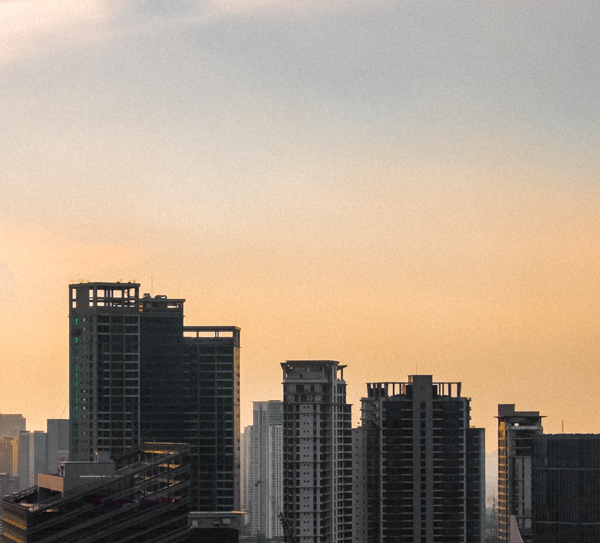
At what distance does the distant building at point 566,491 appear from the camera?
10038 cm

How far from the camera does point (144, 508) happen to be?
275ft

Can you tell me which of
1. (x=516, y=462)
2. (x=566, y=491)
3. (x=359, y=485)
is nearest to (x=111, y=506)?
(x=566, y=491)

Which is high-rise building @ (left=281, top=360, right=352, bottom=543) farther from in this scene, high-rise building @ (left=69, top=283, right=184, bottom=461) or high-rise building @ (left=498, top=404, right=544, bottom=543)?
high-rise building @ (left=498, top=404, right=544, bottom=543)

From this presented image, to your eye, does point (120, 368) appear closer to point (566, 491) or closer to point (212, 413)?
point (212, 413)

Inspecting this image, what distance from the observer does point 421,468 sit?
12181cm

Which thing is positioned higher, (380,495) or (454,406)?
(454,406)

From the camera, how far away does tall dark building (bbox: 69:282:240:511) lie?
13800cm

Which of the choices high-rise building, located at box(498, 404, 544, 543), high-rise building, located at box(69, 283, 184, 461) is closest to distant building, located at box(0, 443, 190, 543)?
high-rise building, located at box(69, 283, 184, 461)

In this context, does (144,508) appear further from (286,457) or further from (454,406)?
(454,406)

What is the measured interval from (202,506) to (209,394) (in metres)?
11.6

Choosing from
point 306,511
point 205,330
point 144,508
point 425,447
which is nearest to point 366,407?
point 425,447

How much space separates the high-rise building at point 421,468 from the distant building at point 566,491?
20391mm

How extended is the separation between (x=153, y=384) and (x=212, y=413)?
6.99 meters

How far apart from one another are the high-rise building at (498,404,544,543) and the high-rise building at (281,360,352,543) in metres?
37.5
